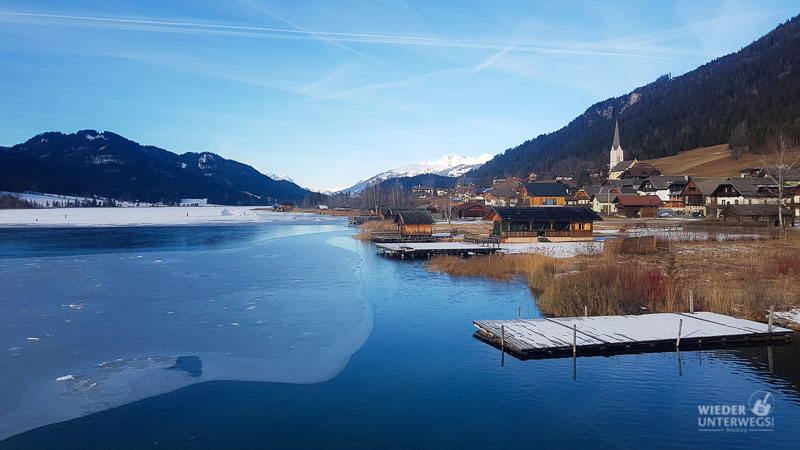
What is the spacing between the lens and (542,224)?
165 feet

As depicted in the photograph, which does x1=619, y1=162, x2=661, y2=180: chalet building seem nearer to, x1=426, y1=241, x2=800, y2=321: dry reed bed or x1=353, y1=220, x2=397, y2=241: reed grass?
x1=353, y1=220, x2=397, y2=241: reed grass

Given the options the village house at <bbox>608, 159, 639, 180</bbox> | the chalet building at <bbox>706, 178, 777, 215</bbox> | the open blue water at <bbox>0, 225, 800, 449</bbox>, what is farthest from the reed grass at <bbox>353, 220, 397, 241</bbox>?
the village house at <bbox>608, 159, 639, 180</bbox>

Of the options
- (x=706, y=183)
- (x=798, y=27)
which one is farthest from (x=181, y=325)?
(x=798, y=27)

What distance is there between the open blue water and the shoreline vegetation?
293 centimetres

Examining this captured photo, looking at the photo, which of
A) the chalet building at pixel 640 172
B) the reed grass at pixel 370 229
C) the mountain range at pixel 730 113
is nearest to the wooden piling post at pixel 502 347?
the reed grass at pixel 370 229

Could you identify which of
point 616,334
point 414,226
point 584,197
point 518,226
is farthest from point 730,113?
point 616,334

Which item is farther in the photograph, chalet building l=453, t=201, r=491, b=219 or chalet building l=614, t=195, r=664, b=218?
chalet building l=453, t=201, r=491, b=219

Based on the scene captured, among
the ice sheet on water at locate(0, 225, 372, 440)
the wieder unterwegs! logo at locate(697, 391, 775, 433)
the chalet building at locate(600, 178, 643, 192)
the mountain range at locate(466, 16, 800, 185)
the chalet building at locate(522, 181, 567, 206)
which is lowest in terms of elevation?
the wieder unterwegs! logo at locate(697, 391, 775, 433)

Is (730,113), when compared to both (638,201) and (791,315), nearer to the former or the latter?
(638,201)

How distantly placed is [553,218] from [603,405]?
130 feet

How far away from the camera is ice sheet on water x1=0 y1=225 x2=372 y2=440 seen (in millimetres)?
13510

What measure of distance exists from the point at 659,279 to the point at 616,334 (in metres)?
8.64

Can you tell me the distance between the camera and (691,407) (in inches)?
494

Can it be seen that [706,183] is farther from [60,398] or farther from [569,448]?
[60,398]
